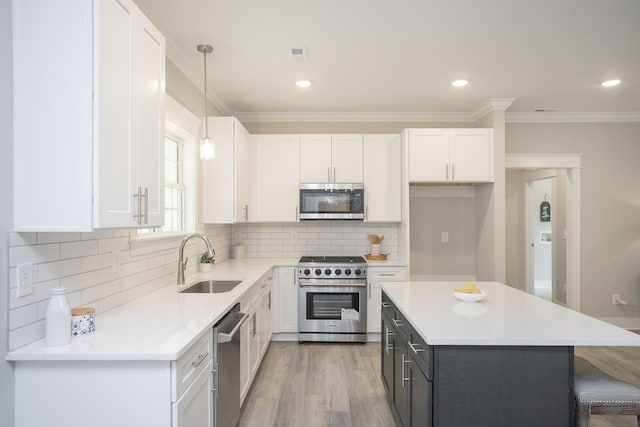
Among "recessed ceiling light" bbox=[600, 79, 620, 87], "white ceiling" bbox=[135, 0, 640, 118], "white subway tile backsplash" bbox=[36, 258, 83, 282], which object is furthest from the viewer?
"recessed ceiling light" bbox=[600, 79, 620, 87]

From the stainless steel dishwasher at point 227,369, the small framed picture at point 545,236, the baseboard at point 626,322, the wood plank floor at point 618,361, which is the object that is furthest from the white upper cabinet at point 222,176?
the small framed picture at point 545,236

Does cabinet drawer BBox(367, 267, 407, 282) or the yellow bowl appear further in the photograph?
cabinet drawer BBox(367, 267, 407, 282)

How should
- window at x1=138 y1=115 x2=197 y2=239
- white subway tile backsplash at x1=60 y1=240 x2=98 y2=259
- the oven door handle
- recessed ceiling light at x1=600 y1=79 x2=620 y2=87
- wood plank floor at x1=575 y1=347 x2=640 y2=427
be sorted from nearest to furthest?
white subway tile backsplash at x1=60 y1=240 x2=98 y2=259 → window at x1=138 y1=115 x2=197 y2=239 → wood plank floor at x1=575 y1=347 x2=640 y2=427 → recessed ceiling light at x1=600 y1=79 x2=620 y2=87 → the oven door handle

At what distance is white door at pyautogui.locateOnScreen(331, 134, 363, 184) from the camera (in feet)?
14.0

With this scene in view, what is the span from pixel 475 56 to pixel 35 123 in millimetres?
2907

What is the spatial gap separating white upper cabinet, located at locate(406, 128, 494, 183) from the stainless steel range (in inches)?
48.4

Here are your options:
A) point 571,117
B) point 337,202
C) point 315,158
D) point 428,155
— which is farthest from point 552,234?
point 315,158

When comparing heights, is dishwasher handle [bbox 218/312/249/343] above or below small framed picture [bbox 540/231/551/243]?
below

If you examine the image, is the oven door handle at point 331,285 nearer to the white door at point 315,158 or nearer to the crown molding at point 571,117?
the white door at point 315,158

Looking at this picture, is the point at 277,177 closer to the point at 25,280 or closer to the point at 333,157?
the point at 333,157

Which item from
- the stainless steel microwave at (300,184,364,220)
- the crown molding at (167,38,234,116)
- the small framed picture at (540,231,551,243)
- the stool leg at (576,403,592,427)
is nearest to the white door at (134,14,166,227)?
the crown molding at (167,38,234,116)

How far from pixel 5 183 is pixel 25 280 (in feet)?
1.24

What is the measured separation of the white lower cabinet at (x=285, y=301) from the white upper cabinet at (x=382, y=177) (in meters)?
1.10

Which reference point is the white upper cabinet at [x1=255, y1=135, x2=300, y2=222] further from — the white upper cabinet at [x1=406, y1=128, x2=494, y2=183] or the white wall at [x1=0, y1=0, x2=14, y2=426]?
the white wall at [x1=0, y1=0, x2=14, y2=426]
